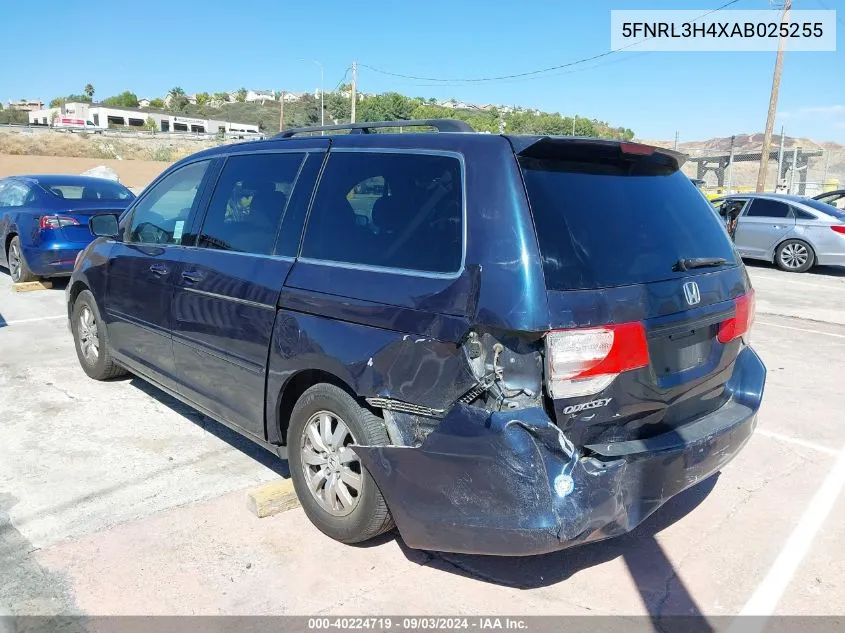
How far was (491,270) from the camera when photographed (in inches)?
102

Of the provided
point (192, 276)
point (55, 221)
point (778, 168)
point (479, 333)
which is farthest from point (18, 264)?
point (778, 168)

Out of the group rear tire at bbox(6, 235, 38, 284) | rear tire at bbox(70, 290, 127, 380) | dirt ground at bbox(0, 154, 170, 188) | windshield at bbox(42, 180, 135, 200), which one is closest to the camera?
rear tire at bbox(70, 290, 127, 380)

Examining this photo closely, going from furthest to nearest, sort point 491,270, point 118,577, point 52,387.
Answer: point 52,387 < point 118,577 < point 491,270

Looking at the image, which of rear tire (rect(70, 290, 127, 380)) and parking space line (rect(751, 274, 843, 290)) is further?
parking space line (rect(751, 274, 843, 290))

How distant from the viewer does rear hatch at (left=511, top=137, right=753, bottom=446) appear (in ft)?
8.36

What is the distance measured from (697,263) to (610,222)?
22.8 inches

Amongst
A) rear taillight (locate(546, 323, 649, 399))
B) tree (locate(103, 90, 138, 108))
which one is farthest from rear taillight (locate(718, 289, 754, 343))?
tree (locate(103, 90, 138, 108))

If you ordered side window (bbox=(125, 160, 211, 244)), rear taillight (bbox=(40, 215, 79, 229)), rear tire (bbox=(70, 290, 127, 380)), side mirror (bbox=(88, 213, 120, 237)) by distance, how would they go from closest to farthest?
side window (bbox=(125, 160, 211, 244)) < side mirror (bbox=(88, 213, 120, 237)) < rear tire (bbox=(70, 290, 127, 380)) < rear taillight (bbox=(40, 215, 79, 229))

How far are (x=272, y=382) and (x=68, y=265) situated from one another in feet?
23.2

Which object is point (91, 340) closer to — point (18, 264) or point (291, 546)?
point (291, 546)

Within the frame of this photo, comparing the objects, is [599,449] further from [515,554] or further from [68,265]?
[68,265]

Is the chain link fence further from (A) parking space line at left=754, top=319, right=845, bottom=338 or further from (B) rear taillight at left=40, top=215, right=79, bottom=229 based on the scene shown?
(B) rear taillight at left=40, top=215, right=79, bottom=229

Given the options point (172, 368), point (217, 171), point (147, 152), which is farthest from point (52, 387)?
point (147, 152)

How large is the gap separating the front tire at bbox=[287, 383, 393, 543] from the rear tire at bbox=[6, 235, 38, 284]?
A: 777 cm
